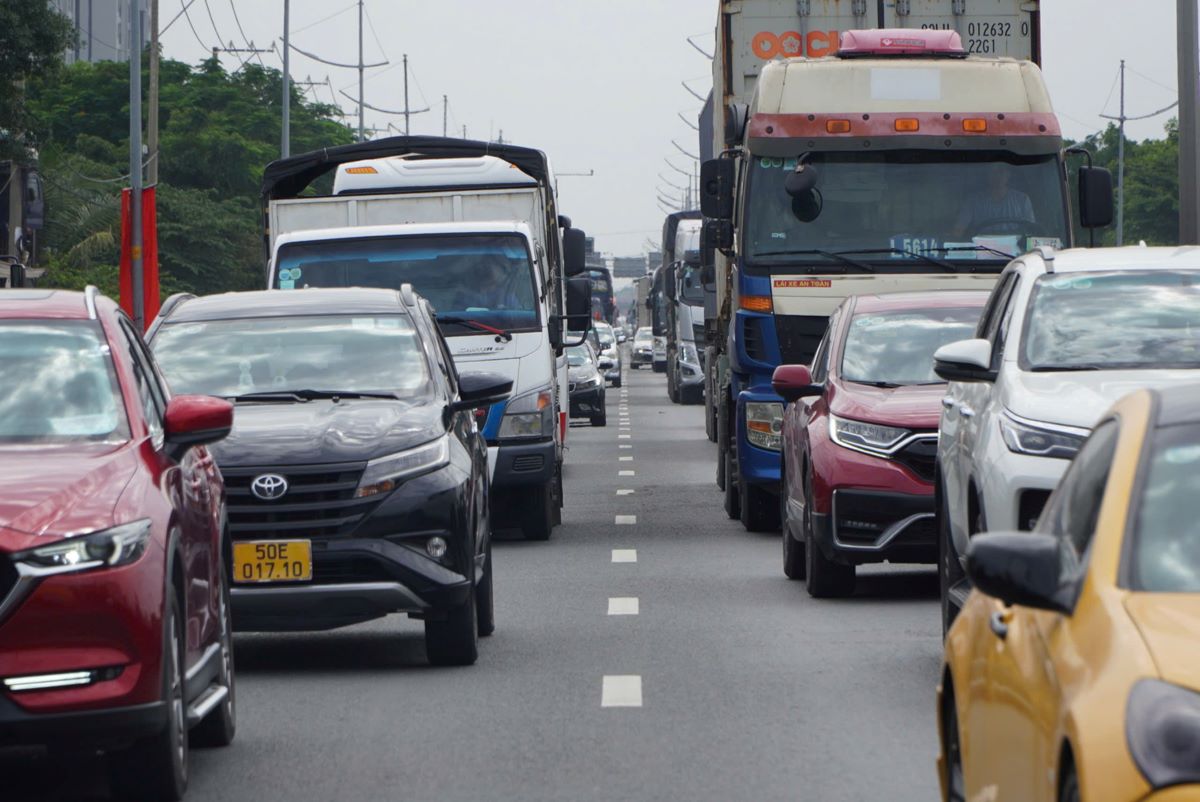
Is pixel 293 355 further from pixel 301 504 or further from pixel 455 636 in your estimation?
pixel 455 636

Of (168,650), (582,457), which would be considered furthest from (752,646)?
(582,457)

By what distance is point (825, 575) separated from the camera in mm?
13836

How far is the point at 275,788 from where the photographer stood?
796 cm

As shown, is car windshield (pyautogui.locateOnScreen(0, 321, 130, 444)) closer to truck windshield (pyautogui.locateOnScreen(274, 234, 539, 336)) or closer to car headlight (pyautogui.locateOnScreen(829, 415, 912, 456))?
car headlight (pyautogui.locateOnScreen(829, 415, 912, 456))

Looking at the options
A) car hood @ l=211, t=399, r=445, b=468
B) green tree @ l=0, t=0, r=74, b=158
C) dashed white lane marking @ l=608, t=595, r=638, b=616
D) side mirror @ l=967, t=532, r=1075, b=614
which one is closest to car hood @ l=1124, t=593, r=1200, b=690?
side mirror @ l=967, t=532, r=1075, b=614

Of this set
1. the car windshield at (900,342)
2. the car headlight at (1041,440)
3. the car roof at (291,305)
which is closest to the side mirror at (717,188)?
the car windshield at (900,342)

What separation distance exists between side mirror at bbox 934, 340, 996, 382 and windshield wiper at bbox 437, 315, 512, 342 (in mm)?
8490

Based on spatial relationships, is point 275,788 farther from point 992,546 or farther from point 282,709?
point 992,546

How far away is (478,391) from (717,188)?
25.7ft

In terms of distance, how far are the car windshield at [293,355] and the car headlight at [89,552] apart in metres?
4.78

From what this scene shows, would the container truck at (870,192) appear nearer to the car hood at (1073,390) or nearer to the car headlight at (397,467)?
the car headlight at (397,467)

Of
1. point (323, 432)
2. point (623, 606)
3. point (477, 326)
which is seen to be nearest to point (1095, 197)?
point (477, 326)

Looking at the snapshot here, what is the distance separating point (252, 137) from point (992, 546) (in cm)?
6933

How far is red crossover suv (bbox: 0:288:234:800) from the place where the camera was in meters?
6.89
